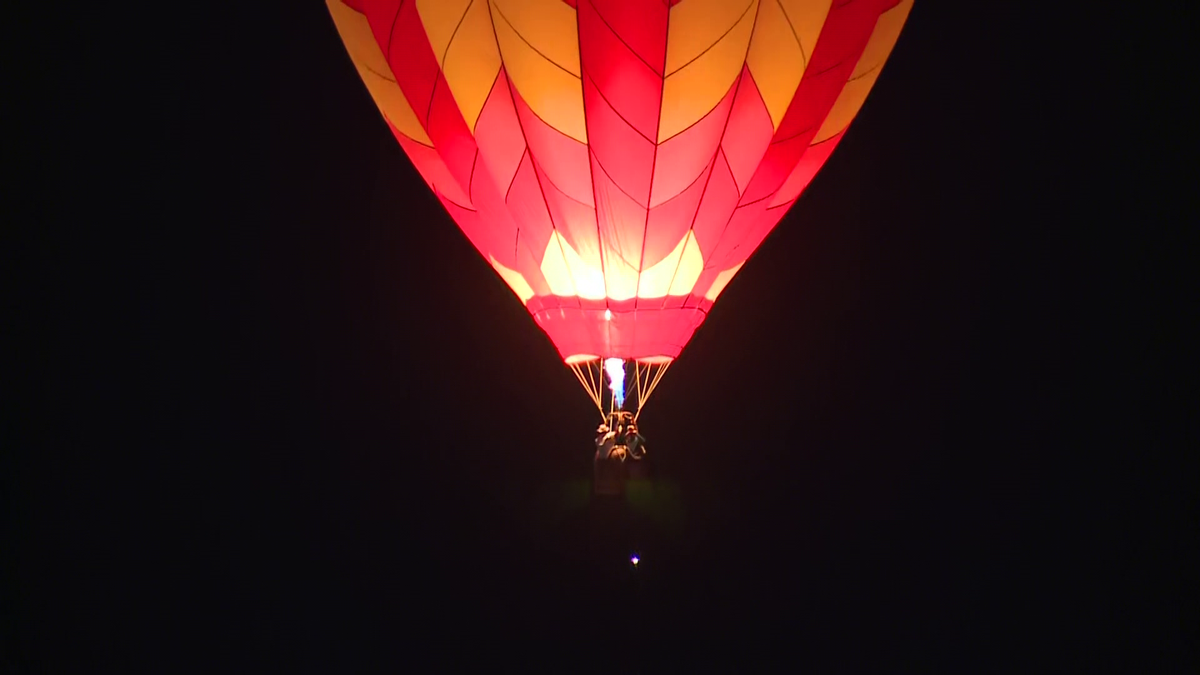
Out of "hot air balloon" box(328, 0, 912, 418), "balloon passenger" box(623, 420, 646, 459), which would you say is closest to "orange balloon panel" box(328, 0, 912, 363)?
"hot air balloon" box(328, 0, 912, 418)

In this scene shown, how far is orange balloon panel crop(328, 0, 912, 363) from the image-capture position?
1.33m

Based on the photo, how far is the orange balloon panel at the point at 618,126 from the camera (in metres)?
1.33

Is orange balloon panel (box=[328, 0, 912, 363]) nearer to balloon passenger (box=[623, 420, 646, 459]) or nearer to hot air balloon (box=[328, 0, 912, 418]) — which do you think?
hot air balloon (box=[328, 0, 912, 418])

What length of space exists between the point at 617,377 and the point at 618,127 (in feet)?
1.45

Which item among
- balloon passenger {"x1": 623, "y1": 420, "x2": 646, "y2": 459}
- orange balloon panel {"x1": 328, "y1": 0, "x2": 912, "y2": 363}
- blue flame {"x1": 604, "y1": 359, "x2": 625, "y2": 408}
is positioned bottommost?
balloon passenger {"x1": 623, "y1": 420, "x2": 646, "y2": 459}

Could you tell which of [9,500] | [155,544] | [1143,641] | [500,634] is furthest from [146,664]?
[1143,641]

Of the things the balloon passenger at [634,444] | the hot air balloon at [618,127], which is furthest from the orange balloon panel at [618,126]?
the balloon passenger at [634,444]

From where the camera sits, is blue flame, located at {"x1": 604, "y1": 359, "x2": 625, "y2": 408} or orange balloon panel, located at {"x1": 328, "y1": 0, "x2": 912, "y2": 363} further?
blue flame, located at {"x1": 604, "y1": 359, "x2": 625, "y2": 408}

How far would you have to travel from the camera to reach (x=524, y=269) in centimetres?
160

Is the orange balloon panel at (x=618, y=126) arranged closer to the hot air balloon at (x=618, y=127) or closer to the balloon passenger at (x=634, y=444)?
the hot air balloon at (x=618, y=127)

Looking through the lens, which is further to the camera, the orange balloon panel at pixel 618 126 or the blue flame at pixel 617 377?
the blue flame at pixel 617 377

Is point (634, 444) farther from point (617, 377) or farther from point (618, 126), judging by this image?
point (618, 126)

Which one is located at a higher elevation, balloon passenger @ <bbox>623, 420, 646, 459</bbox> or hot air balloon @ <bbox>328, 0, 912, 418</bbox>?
hot air balloon @ <bbox>328, 0, 912, 418</bbox>

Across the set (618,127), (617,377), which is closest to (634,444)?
(617,377)
